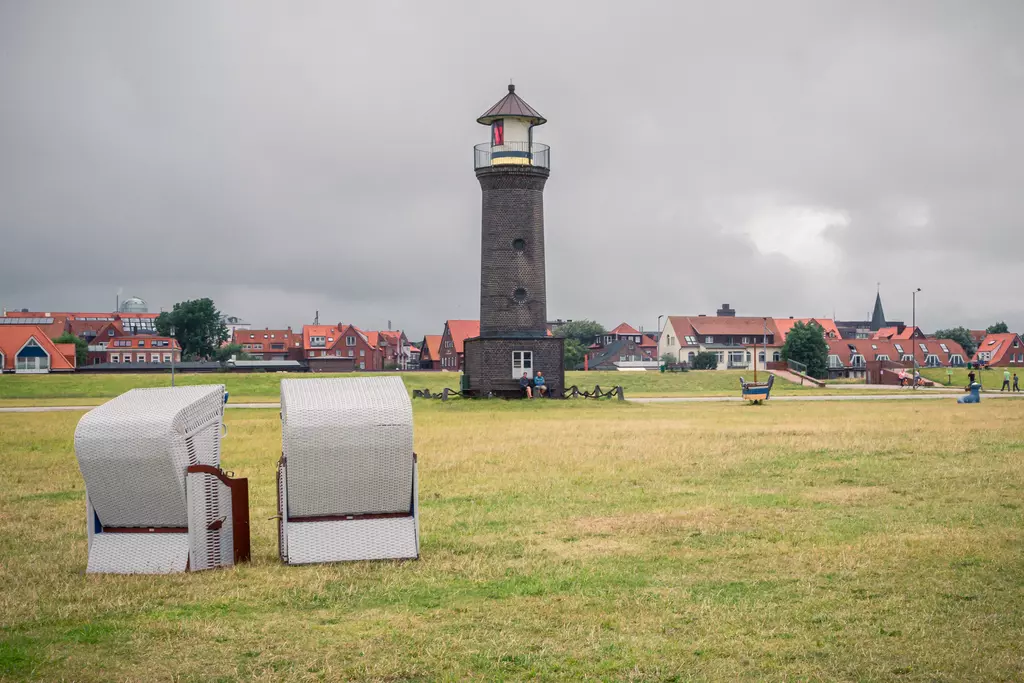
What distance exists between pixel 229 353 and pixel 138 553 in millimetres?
141720

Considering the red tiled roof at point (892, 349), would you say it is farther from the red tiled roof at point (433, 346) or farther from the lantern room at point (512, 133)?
the lantern room at point (512, 133)

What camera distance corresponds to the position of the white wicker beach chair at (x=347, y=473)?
11.5m

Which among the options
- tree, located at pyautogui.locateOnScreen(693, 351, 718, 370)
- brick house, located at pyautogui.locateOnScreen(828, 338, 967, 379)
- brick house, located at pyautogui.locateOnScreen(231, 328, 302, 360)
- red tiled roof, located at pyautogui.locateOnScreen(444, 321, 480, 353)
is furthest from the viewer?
brick house, located at pyautogui.locateOnScreen(231, 328, 302, 360)

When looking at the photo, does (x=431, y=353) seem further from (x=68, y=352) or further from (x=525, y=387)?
(x=525, y=387)

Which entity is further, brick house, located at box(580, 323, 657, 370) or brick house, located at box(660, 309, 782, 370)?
brick house, located at box(580, 323, 657, 370)

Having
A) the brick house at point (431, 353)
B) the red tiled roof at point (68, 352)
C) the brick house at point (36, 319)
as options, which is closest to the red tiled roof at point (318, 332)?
the brick house at point (431, 353)

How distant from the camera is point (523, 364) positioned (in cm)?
4794

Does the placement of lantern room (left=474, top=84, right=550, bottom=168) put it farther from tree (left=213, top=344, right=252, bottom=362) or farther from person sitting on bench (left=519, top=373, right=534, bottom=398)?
tree (left=213, top=344, right=252, bottom=362)

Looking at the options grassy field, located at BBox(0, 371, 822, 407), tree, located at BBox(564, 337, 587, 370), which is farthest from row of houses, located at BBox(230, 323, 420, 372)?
grassy field, located at BBox(0, 371, 822, 407)

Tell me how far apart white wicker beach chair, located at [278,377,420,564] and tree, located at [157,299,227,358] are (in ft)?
453

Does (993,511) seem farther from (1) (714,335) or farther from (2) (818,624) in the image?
(1) (714,335)

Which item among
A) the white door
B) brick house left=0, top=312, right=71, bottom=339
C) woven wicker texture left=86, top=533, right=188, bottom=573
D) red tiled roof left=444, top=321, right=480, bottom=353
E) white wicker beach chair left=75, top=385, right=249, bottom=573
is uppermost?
brick house left=0, top=312, right=71, bottom=339

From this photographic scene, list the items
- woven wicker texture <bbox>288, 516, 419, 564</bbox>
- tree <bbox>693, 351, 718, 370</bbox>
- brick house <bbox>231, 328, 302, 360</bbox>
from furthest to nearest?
brick house <bbox>231, 328, 302, 360</bbox> < tree <bbox>693, 351, 718, 370</bbox> < woven wicker texture <bbox>288, 516, 419, 564</bbox>

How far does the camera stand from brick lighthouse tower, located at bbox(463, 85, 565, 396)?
47.4m
